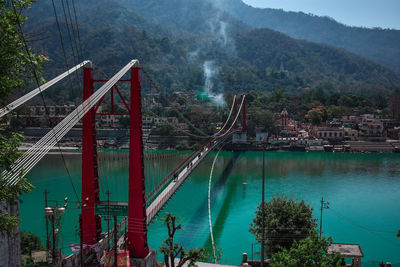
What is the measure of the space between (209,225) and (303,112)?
18.8m

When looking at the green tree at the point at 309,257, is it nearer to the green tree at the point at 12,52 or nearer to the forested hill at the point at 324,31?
the green tree at the point at 12,52

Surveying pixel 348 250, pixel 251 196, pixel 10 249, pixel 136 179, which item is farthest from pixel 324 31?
pixel 10 249

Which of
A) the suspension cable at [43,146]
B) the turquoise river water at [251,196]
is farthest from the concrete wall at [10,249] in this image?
the turquoise river water at [251,196]

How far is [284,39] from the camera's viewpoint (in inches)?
2327

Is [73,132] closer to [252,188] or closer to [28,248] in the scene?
[252,188]

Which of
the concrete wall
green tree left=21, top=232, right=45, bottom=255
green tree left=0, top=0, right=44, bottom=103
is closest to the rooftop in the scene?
the concrete wall

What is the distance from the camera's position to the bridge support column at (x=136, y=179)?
4.19 m

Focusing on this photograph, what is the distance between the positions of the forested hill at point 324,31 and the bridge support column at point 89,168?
3478 inches

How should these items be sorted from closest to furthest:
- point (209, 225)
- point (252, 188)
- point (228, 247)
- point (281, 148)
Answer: point (228, 247), point (209, 225), point (252, 188), point (281, 148)

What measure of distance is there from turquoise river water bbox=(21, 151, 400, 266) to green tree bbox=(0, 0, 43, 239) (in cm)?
323

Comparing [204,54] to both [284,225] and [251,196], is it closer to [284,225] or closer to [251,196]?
[251,196]

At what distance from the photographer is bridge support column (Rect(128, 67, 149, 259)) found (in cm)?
419

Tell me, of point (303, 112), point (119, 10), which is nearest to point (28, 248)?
point (303, 112)

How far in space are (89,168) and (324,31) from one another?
103 metres
